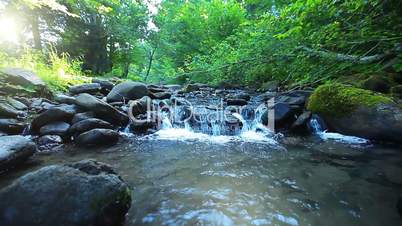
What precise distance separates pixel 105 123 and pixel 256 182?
147 inches

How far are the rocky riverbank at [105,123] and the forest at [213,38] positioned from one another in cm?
67

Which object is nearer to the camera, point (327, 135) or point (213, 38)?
point (327, 135)

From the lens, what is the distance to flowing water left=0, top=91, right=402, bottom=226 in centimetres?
272

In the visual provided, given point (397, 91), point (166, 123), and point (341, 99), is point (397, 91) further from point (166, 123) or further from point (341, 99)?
point (166, 123)

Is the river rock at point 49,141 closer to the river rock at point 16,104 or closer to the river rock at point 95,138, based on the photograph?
the river rock at point 95,138

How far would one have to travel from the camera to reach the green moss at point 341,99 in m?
5.20

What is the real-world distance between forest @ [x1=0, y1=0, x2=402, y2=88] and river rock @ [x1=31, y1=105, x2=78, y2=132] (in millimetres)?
2144

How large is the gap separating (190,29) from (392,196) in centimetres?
1899

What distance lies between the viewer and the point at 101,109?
6301mm

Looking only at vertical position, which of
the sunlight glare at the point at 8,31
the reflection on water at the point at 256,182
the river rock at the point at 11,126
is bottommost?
the reflection on water at the point at 256,182

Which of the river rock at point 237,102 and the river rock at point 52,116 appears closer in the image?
the river rock at point 52,116

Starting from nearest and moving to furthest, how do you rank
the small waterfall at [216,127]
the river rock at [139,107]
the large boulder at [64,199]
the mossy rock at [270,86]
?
the large boulder at [64,199] → the small waterfall at [216,127] → the river rock at [139,107] → the mossy rock at [270,86]

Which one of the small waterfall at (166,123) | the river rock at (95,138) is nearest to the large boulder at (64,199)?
the river rock at (95,138)

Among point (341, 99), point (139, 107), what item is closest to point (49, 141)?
point (139, 107)
